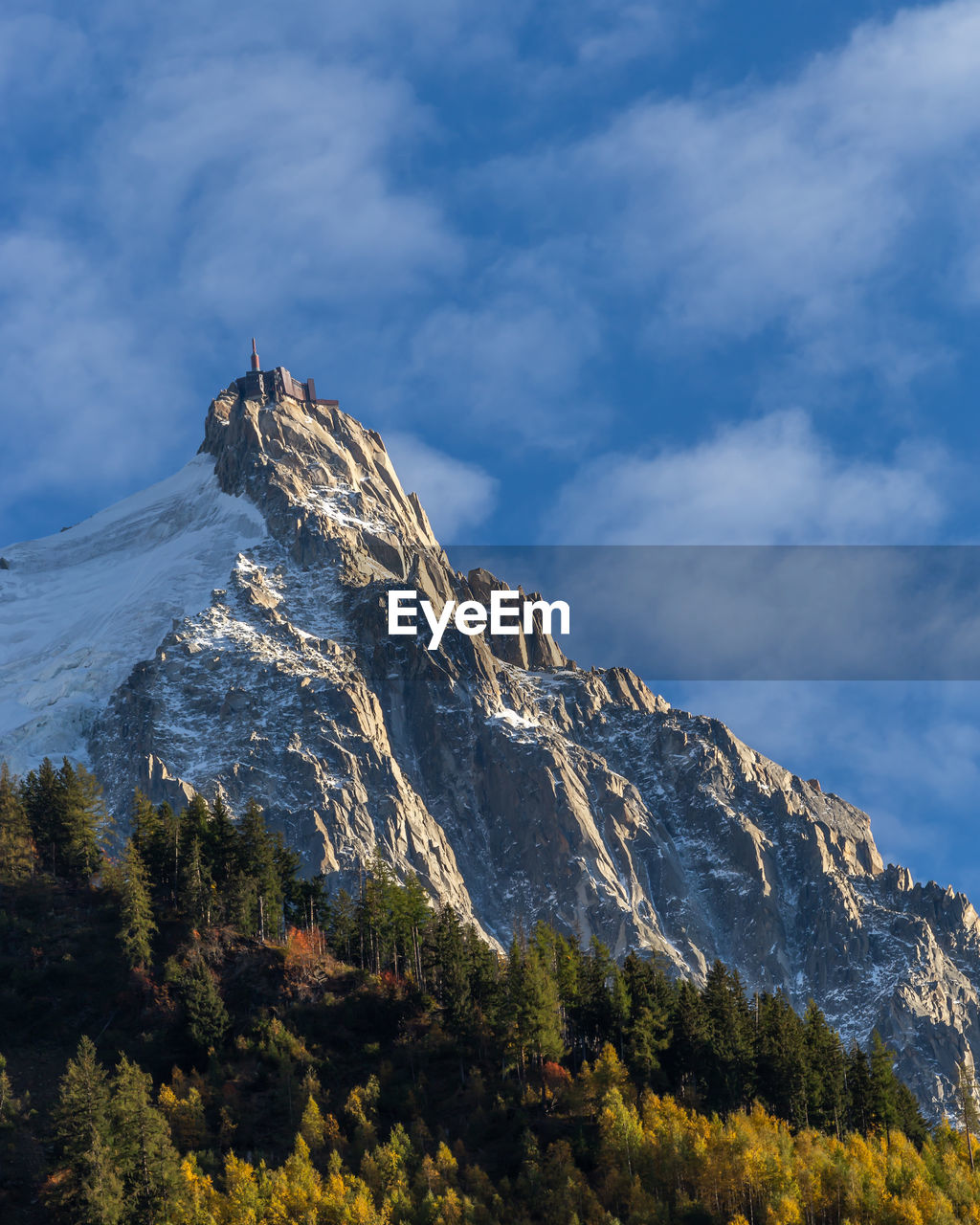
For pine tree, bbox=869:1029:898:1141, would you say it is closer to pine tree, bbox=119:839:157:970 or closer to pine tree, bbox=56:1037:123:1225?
pine tree, bbox=119:839:157:970

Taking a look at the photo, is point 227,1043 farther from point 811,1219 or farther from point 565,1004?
point 811,1219

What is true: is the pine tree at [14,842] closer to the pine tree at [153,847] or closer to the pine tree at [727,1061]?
the pine tree at [153,847]

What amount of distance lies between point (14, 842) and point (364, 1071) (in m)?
39.4

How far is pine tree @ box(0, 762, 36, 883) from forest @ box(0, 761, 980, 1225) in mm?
244

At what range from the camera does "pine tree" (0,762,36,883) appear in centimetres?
13275

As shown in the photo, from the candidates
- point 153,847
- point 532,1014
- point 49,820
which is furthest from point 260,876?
point 532,1014

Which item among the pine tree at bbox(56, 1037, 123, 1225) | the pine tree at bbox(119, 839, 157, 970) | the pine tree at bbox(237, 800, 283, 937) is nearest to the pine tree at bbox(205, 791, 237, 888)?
the pine tree at bbox(237, 800, 283, 937)

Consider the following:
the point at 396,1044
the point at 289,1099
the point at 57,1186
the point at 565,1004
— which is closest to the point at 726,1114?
the point at 565,1004

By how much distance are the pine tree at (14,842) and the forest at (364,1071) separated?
0.80ft

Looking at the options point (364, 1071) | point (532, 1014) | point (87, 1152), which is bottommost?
point (87, 1152)

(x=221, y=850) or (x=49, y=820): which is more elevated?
(x=49, y=820)

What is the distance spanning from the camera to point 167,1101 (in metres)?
106

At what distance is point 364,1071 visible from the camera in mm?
115562

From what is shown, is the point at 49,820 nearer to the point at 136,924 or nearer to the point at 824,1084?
the point at 136,924
